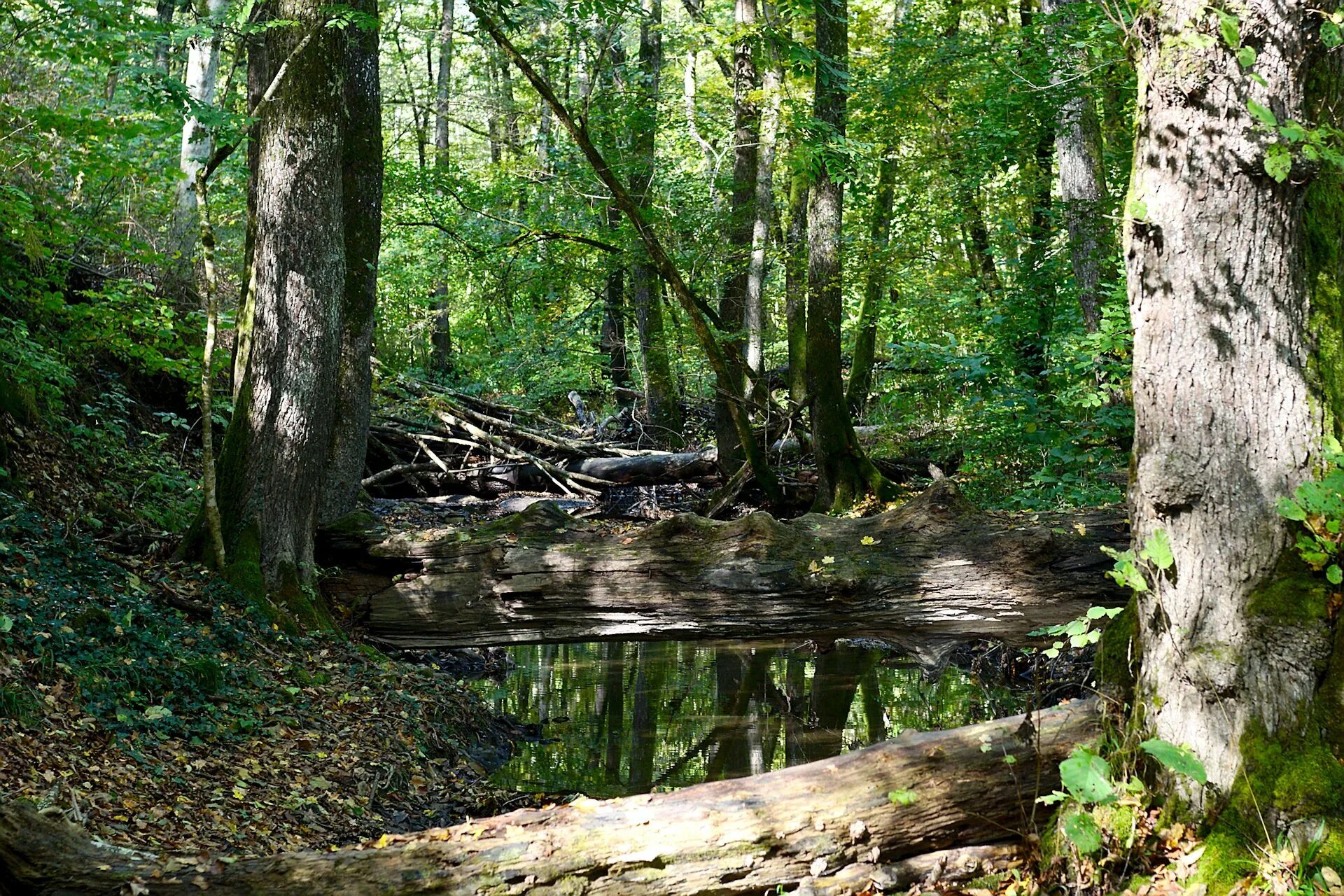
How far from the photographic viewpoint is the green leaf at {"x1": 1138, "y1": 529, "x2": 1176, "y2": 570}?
343cm

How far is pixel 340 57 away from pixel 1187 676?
6986 mm

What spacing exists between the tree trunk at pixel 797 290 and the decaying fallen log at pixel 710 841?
8968mm

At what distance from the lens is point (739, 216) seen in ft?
43.5

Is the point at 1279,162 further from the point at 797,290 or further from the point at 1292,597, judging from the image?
the point at 797,290

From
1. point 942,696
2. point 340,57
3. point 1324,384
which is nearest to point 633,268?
point 340,57

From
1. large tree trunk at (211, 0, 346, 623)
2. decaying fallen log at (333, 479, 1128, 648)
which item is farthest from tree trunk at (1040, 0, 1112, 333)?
large tree trunk at (211, 0, 346, 623)

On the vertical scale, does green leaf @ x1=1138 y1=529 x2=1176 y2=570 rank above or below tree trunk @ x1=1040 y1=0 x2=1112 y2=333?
below

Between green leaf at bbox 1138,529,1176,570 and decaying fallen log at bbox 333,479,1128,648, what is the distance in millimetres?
3637

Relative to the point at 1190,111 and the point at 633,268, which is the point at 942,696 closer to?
the point at 1190,111

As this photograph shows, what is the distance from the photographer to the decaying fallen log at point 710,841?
3.35m

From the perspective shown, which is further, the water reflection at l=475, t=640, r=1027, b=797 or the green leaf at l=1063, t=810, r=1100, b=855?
the water reflection at l=475, t=640, r=1027, b=797

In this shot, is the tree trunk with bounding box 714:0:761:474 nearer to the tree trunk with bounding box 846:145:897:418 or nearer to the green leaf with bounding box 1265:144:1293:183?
the tree trunk with bounding box 846:145:897:418

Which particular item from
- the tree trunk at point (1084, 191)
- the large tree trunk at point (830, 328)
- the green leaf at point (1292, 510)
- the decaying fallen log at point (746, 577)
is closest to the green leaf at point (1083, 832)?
the green leaf at point (1292, 510)

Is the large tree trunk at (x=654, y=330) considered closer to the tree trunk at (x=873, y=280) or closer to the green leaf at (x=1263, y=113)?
the tree trunk at (x=873, y=280)
